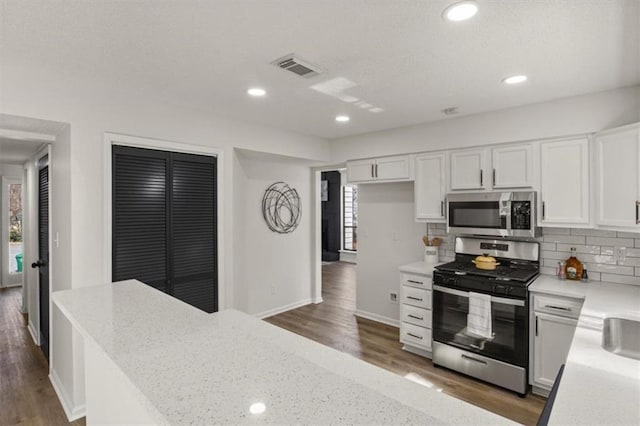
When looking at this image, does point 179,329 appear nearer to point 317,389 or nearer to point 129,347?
point 129,347

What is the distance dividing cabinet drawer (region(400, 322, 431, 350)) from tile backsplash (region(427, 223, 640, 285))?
1.25m

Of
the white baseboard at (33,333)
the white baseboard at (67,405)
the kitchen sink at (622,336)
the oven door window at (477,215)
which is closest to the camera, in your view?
the kitchen sink at (622,336)

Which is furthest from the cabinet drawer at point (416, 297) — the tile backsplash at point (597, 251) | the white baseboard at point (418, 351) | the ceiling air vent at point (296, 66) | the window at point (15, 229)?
the window at point (15, 229)

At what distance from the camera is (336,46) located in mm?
1996

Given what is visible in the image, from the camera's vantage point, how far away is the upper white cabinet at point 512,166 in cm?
308

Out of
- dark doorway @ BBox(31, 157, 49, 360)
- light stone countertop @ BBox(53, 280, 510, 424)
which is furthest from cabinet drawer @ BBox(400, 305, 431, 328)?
dark doorway @ BBox(31, 157, 49, 360)

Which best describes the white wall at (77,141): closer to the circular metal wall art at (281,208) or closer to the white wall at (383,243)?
the circular metal wall art at (281,208)

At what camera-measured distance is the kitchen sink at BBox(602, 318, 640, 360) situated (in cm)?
199

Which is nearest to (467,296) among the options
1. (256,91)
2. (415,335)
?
(415,335)

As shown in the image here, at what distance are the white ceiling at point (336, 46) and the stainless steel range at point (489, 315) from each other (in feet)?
4.90

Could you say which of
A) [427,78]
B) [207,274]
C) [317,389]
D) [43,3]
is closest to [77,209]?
[207,274]

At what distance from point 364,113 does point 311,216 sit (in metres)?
2.24

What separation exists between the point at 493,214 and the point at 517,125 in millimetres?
835

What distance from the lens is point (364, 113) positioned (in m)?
3.41
